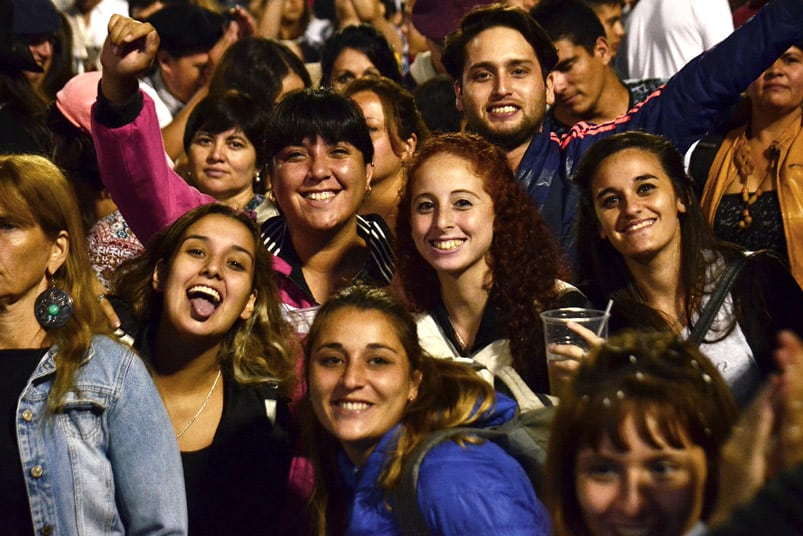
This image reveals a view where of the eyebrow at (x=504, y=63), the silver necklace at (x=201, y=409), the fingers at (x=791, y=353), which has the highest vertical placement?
the eyebrow at (x=504, y=63)

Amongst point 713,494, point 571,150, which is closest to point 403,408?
point 713,494

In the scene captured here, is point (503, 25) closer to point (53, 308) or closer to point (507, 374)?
point (507, 374)

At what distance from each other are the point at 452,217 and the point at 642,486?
73.0 inches

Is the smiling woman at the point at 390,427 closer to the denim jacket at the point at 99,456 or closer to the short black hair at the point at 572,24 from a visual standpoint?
the denim jacket at the point at 99,456

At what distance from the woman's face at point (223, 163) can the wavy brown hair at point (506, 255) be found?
4.72 feet

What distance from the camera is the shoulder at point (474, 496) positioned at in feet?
10.5

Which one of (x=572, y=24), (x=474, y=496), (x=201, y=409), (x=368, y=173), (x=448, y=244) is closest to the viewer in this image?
(x=474, y=496)

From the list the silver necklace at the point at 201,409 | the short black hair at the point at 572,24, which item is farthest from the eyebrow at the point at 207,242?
the short black hair at the point at 572,24

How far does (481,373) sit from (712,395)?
1.27 metres

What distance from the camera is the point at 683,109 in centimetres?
500

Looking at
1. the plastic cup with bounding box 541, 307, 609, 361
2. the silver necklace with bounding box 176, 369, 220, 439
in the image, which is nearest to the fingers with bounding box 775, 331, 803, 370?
the plastic cup with bounding box 541, 307, 609, 361

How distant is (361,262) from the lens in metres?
5.04

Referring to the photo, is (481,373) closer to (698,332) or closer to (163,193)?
(698,332)

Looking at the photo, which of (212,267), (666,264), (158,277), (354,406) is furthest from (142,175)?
(666,264)
